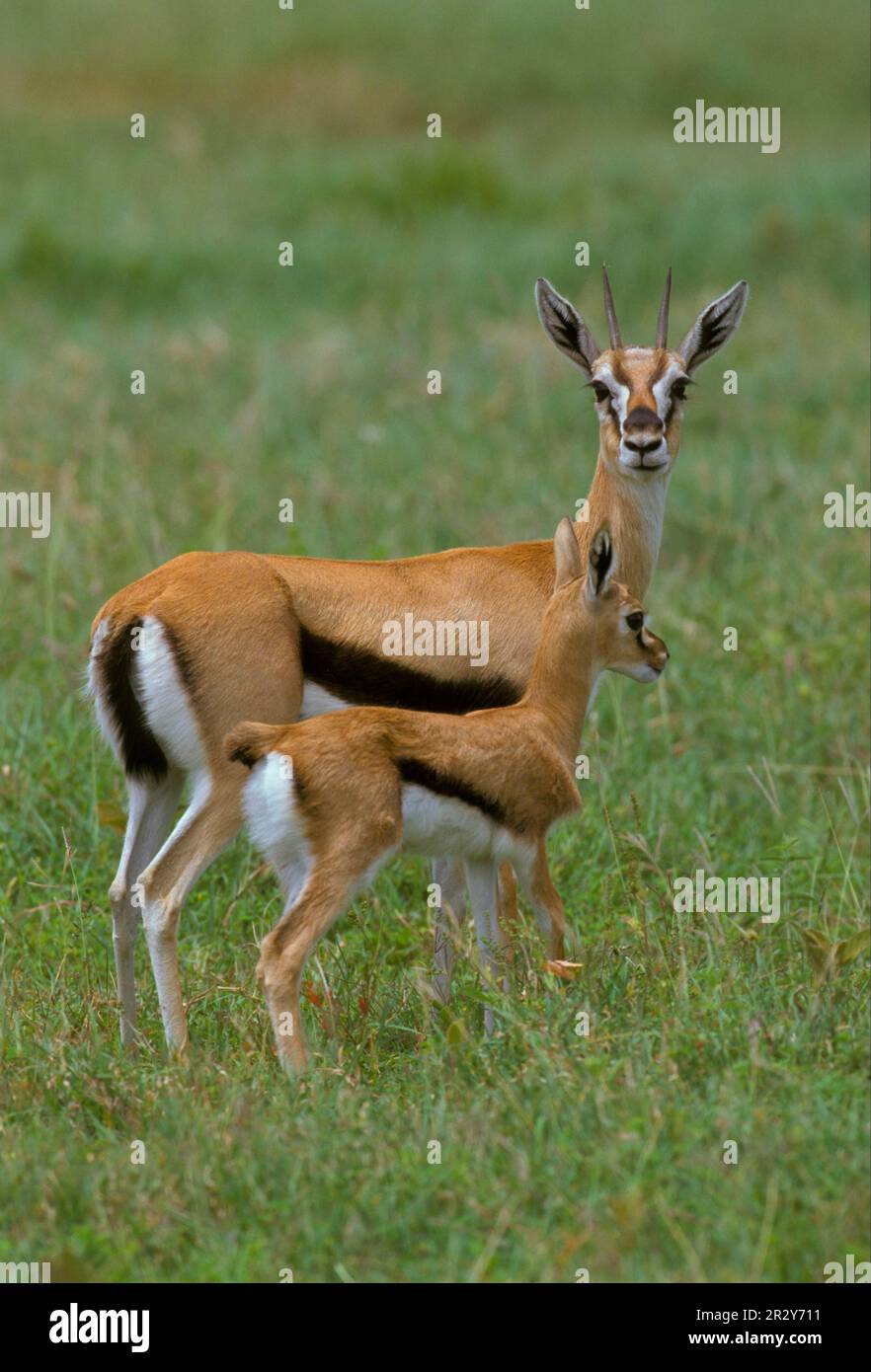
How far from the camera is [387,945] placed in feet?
17.7

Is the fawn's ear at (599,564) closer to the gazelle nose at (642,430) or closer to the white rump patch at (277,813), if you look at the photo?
the gazelle nose at (642,430)

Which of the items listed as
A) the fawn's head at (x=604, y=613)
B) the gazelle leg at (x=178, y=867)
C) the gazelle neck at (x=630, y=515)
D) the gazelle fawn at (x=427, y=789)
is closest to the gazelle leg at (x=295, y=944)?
the gazelle fawn at (x=427, y=789)

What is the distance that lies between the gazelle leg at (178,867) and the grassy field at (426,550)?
0.20 metres

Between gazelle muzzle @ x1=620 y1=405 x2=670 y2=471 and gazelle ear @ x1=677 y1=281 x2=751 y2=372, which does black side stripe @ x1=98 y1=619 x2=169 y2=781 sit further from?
gazelle ear @ x1=677 y1=281 x2=751 y2=372

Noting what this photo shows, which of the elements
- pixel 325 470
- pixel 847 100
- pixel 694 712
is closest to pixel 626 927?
pixel 694 712

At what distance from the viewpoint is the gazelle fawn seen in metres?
4.34

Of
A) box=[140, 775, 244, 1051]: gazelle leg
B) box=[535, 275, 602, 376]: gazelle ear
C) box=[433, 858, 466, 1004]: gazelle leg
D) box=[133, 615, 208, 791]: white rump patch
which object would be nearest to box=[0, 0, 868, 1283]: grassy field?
box=[433, 858, 466, 1004]: gazelle leg

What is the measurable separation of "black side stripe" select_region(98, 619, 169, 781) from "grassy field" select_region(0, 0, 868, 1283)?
499 mm

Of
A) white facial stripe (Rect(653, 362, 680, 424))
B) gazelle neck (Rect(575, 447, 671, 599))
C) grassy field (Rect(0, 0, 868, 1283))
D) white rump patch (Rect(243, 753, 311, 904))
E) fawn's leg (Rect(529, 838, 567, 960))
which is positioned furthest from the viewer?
gazelle neck (Rect(575, 447, 671, 599))

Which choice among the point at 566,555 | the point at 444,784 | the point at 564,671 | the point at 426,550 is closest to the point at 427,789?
the point at 444,784

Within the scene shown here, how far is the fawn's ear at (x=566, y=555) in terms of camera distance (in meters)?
5.05

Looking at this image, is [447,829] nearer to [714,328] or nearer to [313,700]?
[313,700]

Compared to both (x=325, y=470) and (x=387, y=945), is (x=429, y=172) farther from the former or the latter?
(x=387, y=945)

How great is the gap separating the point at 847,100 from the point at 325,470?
14424mm
